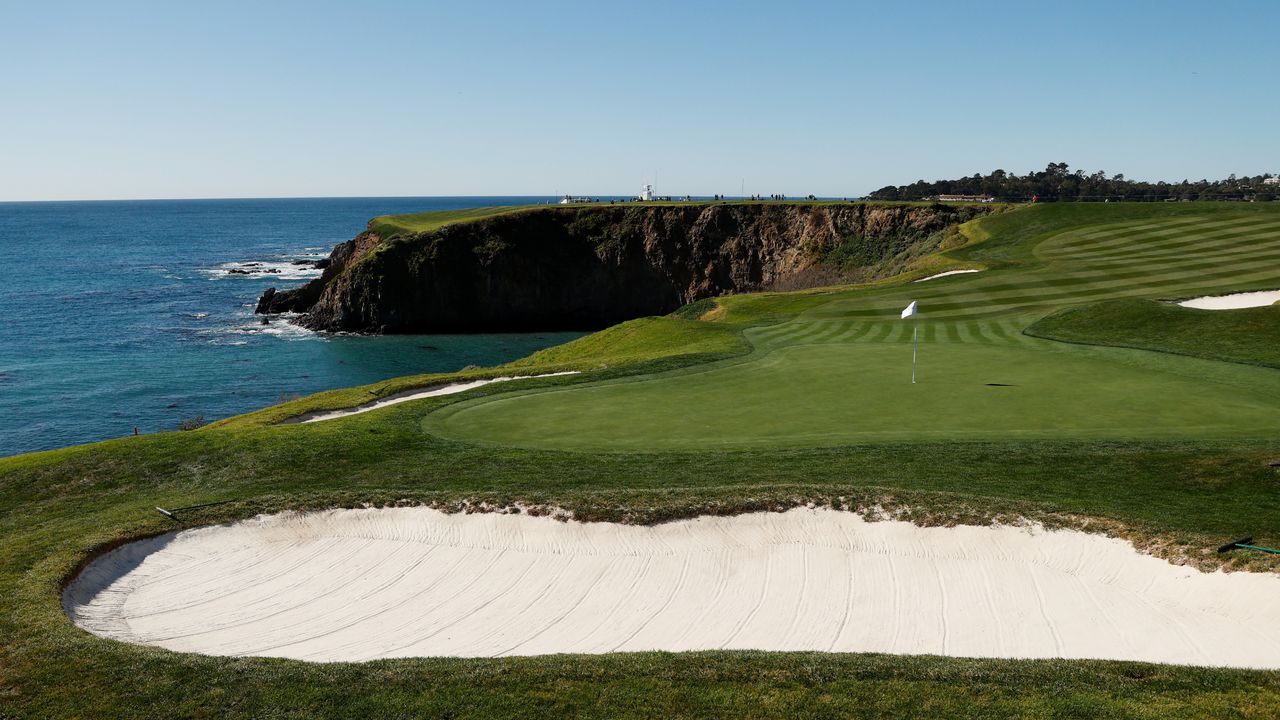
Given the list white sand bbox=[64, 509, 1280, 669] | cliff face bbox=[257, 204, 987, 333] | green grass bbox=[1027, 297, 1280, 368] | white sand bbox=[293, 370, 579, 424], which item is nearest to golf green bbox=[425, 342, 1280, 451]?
green grass bbox=[1027, 297, 1280, 368]

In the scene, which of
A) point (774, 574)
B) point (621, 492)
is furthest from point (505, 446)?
point (774, 574)

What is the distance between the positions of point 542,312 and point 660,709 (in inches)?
2800

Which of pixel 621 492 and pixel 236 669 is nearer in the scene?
pixel 236 669

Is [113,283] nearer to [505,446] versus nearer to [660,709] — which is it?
[505,446]

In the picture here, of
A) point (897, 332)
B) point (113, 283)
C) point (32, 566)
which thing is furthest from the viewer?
point (113, 283)

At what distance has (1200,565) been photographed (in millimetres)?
11750

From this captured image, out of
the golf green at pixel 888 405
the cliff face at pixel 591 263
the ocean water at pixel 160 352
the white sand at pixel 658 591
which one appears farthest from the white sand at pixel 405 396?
the cliff face at pixel 591 263

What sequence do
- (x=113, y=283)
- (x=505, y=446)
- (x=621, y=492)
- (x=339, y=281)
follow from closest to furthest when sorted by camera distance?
(x=621, y=492) < (x=505, y=446) < (x=339, y=281) < (x=113, y=283)

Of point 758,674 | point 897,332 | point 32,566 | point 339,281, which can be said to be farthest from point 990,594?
point 339,281

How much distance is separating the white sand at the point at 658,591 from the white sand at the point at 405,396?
921 cm

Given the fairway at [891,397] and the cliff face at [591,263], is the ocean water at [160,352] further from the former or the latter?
the fairway at [891,397]

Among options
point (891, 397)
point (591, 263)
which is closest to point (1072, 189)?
point (591, 263)

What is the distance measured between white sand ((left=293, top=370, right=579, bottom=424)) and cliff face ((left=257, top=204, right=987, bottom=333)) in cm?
4605

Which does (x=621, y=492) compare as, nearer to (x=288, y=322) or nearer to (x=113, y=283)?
(x=288, y=322)
